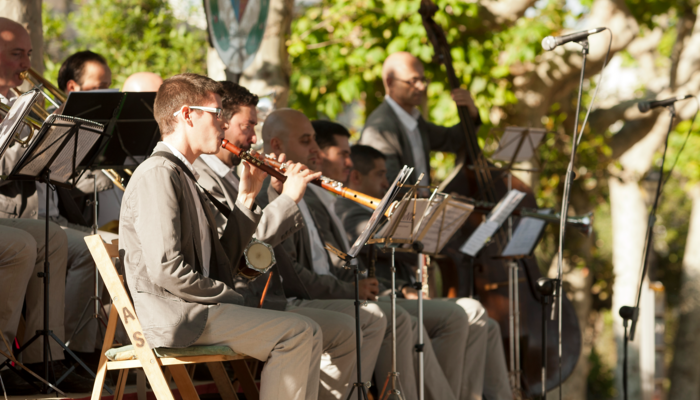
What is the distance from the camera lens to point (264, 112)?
5.68 metres

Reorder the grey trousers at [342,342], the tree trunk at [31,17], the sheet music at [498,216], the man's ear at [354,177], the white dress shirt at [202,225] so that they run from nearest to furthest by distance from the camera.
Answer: the white dress shirt at [202,225] < the grey trousers at [342,342] < the sheet music at [498,216] < the tree trunk at [31,17] < the man's ear at [354,177]

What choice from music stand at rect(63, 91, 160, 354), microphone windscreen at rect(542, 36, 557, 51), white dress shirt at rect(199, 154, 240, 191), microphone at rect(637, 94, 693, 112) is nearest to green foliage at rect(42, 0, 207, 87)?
music stand at rect(63, 91, 160, 354)

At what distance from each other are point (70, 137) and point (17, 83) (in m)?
1.06

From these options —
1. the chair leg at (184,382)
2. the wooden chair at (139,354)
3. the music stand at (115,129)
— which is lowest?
the chair leg at (184,382)

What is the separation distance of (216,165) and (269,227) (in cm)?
67

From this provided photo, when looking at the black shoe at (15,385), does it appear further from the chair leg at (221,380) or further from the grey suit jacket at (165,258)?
the grey suit jacket at (165,258)

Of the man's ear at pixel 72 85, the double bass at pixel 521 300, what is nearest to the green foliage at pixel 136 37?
the man's ear at pixel 72 85

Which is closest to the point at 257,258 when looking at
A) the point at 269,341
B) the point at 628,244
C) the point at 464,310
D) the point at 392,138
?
the point at 269,341

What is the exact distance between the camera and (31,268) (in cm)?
358

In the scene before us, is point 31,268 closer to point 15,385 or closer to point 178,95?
point 15,385

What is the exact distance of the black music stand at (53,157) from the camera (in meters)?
3.32

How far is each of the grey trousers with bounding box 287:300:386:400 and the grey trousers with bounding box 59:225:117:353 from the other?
46.8 inches

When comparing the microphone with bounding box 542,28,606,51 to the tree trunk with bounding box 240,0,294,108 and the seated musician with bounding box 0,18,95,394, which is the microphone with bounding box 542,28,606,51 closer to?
the tree trunk with bounding box 240,0,294,108

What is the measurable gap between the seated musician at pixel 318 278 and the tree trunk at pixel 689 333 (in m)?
8.72
